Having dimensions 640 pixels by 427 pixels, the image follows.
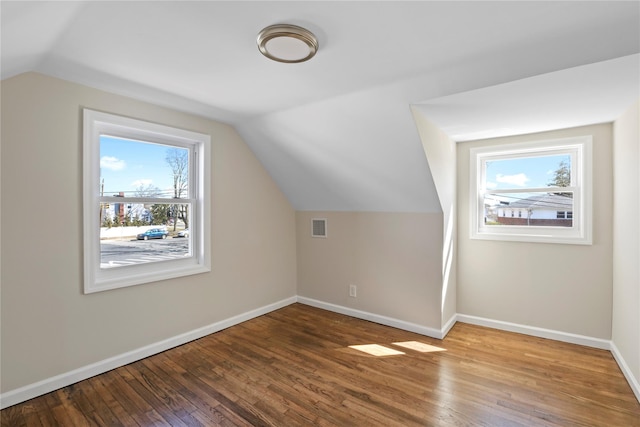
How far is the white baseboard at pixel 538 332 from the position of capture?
9.36ft

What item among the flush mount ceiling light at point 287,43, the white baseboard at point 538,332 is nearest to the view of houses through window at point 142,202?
the flush mount ceiling light at point 287,43

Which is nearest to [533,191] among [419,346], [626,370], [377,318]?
[626,370]

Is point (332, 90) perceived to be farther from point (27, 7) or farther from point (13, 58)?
point (13, 58)

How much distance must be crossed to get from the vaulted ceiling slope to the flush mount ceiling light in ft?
0.14

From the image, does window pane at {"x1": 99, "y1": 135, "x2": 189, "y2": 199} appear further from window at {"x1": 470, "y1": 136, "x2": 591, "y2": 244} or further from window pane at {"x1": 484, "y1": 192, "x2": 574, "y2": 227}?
window pane at {"x1": 484, "y1": 192, "x2": 574, "y2": 227}

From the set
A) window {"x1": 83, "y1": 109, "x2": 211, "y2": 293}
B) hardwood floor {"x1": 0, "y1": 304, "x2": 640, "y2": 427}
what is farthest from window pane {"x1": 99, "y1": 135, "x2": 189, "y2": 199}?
hardwood floor {"x1": 0, "y1": 304, "x2": 640, "y2": 427}

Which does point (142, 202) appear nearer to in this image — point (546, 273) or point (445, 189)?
point (445, 189)

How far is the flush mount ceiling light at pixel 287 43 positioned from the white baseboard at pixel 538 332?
3225 millimetres

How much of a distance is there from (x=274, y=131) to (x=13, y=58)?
1.94 m

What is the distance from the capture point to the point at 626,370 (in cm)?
235

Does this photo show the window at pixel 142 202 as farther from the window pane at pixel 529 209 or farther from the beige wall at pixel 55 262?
the window pane at pixel 529 209

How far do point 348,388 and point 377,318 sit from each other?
1.38 meters

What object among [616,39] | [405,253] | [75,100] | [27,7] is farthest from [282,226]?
[616,39]

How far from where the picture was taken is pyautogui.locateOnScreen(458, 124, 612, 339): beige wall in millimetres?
2807
